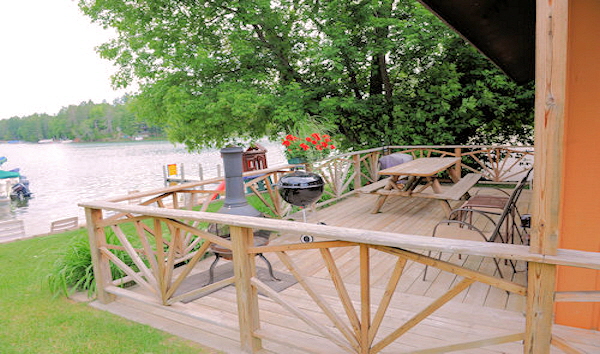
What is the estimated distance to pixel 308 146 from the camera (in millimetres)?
5098

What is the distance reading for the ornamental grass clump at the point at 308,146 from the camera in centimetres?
509

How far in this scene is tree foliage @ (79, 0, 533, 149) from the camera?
29.9 ft

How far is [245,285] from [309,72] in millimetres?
9701

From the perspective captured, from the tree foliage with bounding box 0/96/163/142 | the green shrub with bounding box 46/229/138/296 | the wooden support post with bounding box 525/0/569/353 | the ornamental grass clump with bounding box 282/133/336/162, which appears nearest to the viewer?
the wooden support post with bounding box 525/0/569/353

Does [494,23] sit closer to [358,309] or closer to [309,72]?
[358,309]

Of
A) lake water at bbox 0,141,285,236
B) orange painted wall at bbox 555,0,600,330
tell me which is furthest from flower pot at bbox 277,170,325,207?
lake water at bbox 0,141,285,236

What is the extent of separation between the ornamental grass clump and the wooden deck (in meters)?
1.52

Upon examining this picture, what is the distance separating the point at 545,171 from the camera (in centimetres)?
142

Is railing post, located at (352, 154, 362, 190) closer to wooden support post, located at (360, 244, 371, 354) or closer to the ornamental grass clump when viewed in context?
the ornamental grass clump

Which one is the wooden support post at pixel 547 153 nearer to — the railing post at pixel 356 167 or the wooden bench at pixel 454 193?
the wooden bench at pixel 454 193

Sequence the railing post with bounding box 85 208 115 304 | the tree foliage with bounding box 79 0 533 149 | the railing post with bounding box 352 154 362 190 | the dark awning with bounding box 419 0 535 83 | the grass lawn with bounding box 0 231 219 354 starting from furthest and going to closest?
1. the tree foliage with bounding box 79 0 533 149
2. the railing post with bounding box 352 154 362 190
3. the railing post with bounding box 85 208 115 304
4. the dark awning with bounding box 419 0 535 83
5. the grass lawn with bounding box 0 231 219 354

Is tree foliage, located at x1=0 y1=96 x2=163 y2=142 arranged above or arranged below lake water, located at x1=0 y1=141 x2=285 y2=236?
above

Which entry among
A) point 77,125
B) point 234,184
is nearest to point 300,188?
point 234,184

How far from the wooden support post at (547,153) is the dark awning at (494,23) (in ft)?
4.02
